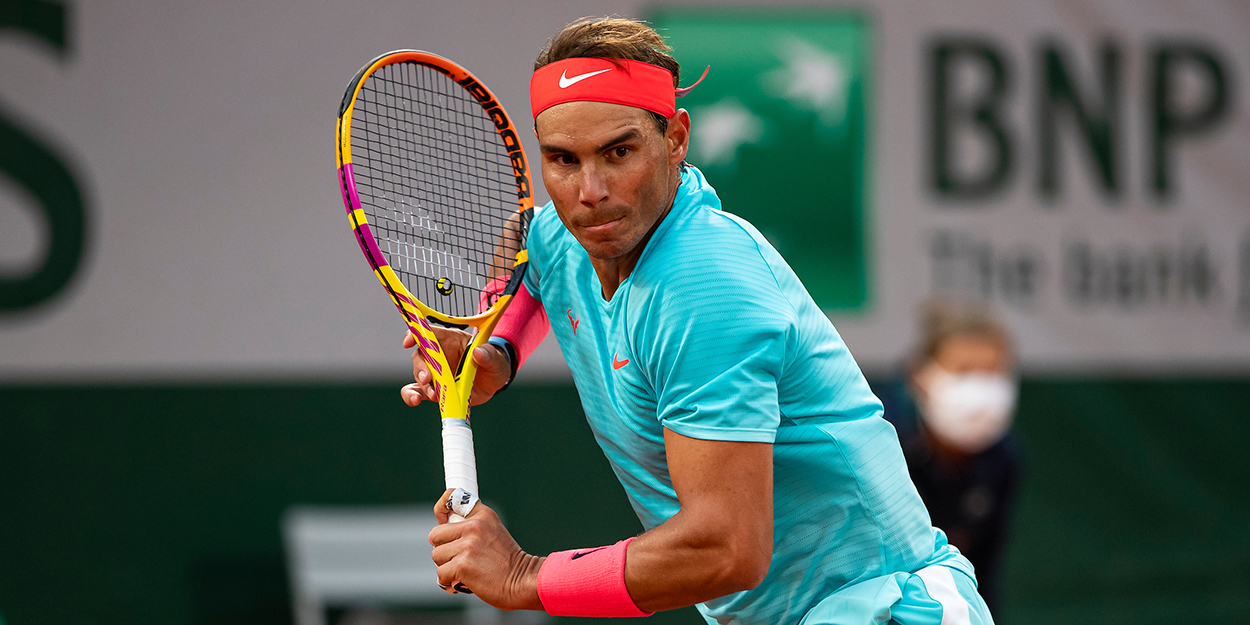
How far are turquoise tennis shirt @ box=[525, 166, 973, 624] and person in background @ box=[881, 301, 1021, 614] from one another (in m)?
1.76

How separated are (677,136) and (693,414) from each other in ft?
1.58

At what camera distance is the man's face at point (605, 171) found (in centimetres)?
174

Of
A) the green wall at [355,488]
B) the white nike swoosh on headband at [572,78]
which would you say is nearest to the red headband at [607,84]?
the white nike swoosh on headband at [572,78]

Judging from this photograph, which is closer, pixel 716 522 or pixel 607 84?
pixel 716 522

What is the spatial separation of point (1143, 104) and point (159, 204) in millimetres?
4436

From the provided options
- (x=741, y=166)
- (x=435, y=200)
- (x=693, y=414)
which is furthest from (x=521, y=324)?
(x=741, y=166)

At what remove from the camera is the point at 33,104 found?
15.9 ft

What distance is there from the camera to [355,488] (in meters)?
5.05

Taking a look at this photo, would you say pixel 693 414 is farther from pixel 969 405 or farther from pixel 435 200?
pixel 969 405

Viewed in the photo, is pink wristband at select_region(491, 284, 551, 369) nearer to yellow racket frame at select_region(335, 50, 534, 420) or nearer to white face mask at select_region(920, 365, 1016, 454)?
yellow racket frame at select_region(335, 50, 534, 420)

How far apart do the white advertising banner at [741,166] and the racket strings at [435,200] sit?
929 millimetres

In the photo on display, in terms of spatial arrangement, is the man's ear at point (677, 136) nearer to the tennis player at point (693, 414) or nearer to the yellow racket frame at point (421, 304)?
the tennis player at point (693, 414)

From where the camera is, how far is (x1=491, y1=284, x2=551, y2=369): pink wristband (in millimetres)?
2301

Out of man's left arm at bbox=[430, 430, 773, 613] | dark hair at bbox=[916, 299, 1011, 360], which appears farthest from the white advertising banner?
man's left arm at bbox=[430, 430, 773, 613]
